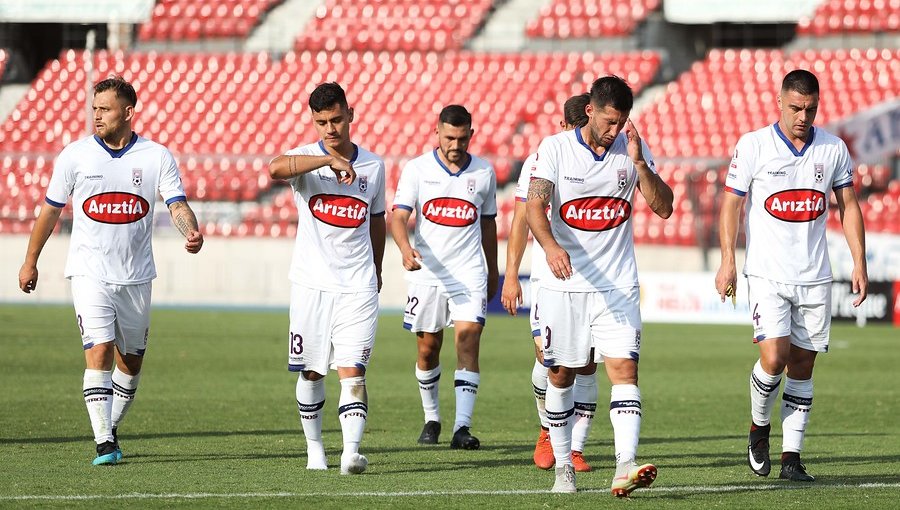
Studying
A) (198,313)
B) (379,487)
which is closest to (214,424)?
(379,487)

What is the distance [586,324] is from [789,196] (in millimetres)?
1463

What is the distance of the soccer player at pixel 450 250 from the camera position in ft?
32.8

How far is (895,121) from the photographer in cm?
2677

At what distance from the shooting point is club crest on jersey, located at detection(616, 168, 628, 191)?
7.20 metres

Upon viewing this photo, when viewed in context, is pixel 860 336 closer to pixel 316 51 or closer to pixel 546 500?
pixel 546 500

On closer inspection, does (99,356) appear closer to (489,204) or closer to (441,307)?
(441,307)

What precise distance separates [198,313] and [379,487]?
19241 millimetres

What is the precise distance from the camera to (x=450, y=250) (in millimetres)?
10078

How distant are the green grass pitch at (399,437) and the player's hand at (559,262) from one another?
1.11m

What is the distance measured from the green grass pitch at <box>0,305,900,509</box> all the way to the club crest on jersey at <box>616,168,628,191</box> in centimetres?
159

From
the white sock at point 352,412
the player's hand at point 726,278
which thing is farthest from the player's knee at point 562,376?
the white sock at point 352,412

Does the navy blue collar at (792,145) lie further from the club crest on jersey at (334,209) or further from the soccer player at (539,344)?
the club crest on jersey at (334,209)

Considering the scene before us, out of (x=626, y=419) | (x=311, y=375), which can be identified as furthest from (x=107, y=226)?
(x=626, y=419)

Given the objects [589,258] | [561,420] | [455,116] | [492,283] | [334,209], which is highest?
[455,116]
